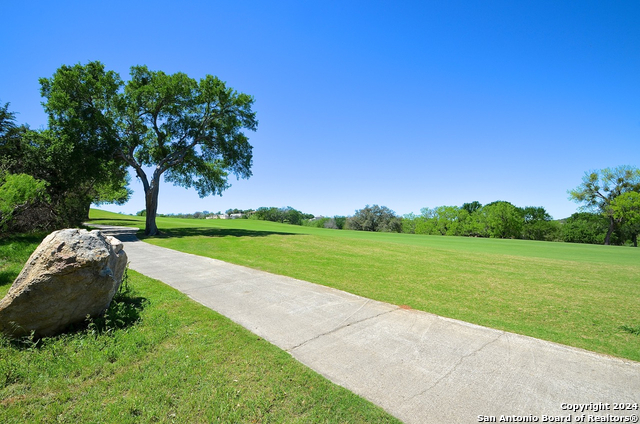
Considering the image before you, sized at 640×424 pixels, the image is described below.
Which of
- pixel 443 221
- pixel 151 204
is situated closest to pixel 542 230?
pixel 443 221

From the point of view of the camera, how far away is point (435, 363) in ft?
11.7

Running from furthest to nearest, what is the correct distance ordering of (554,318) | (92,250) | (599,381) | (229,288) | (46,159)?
1. (46,159)
2. (229,288)
3. (554,318)
4. (92,250)
5. (599,381)

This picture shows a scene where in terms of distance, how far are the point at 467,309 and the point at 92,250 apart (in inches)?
282

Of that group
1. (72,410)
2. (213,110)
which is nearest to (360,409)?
(72,410)

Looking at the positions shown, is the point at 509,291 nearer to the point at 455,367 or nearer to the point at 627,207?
the point at 455,367

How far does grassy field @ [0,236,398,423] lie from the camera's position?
2633 mm

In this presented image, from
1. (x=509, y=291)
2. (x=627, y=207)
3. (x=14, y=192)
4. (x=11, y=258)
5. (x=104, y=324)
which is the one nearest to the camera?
(x=104, y=324)

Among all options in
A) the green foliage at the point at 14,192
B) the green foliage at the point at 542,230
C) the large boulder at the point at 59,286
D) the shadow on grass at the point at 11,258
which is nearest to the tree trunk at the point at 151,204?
the shadow on grass at the point at 11,258

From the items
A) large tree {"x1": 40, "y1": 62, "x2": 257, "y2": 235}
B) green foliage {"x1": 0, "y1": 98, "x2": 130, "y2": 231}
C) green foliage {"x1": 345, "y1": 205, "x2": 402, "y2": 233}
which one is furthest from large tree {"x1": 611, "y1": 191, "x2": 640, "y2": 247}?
green foliage {"x1": 0, "y1": 98, "x2": 130, "y2": 231}

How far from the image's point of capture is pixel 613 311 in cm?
601

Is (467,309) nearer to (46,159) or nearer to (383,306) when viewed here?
(383,306)

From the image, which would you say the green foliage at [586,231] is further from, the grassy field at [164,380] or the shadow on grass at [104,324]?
the shadow on grass at [104,324]

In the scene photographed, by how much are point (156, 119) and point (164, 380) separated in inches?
1027

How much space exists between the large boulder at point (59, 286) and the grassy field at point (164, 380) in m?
0.26
